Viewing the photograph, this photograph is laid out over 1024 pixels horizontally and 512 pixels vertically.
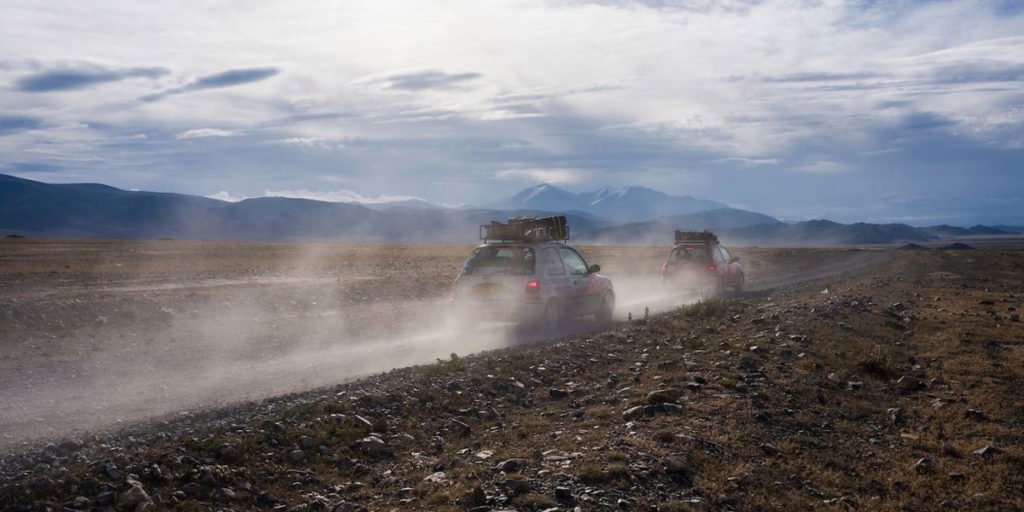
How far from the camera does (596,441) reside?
7.58 m

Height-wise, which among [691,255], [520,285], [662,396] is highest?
[691,255]

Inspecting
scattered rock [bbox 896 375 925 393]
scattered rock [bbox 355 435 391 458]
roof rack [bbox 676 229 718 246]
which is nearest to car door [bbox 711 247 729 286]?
roof rack [bbox 676 229 718 246]

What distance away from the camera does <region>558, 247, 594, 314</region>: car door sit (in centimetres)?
1697

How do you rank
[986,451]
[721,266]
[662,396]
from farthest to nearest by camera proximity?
1. [721,266]
2. [662,396]
3. [986,451]

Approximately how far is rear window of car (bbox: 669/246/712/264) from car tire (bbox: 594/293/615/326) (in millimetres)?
7408

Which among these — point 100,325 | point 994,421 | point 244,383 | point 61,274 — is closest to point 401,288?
point 100,325

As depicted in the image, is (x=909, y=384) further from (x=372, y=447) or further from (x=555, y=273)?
(x=555, y=273)

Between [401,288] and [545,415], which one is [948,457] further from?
[401,288]

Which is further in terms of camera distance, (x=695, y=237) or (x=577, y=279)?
(x=695, y=237)

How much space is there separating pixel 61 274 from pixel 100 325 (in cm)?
1616

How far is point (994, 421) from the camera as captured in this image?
9.02 m

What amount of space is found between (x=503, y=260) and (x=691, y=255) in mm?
11011

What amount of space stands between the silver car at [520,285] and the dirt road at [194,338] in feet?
1.90

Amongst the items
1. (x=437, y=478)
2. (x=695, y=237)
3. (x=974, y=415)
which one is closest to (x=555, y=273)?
(x=974, y=415)
